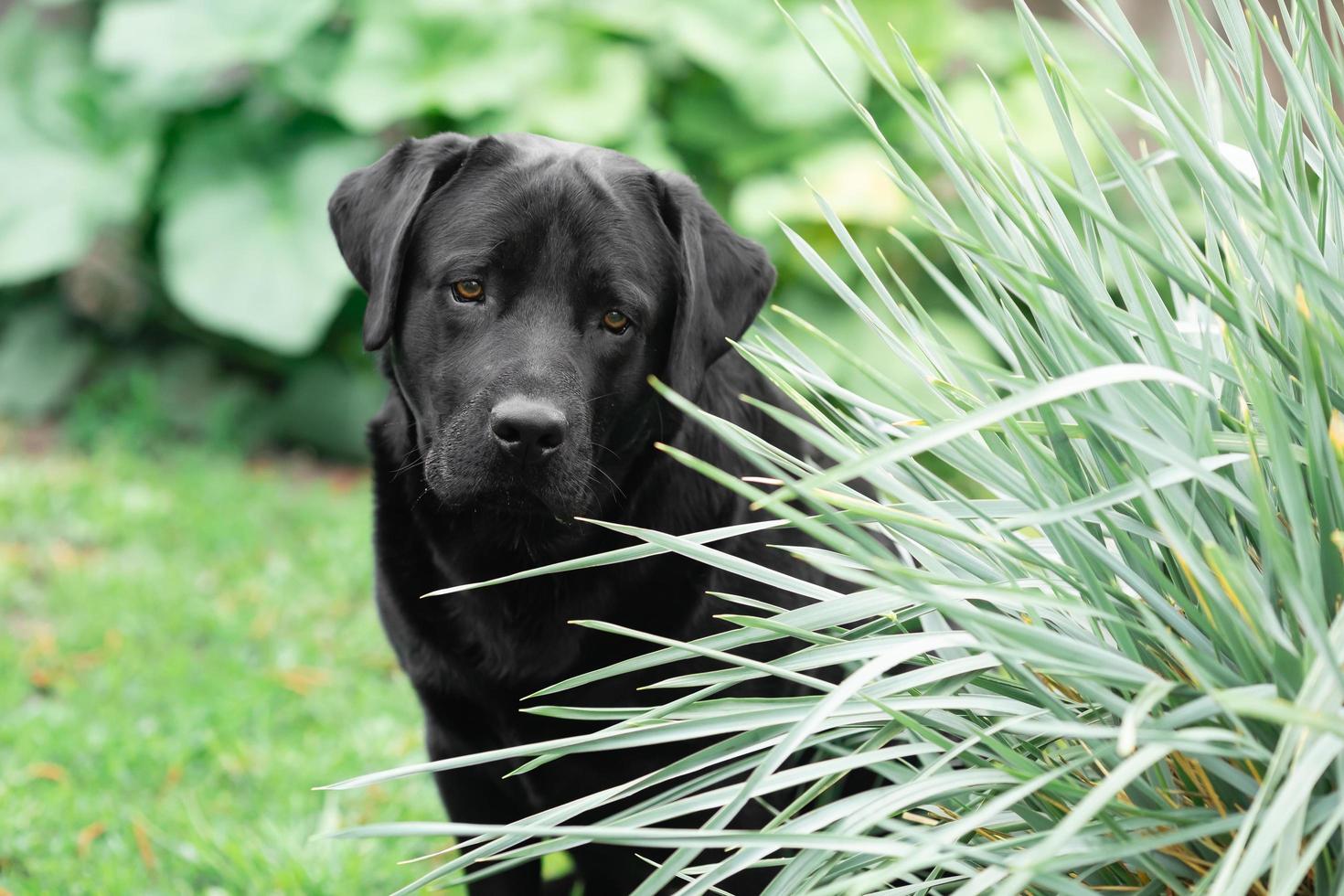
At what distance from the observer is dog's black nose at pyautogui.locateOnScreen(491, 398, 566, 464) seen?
184 cm

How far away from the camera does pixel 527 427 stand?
6.03 ft

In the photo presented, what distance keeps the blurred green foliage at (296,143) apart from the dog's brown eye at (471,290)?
2.59 meters

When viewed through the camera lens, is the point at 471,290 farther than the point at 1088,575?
Yes

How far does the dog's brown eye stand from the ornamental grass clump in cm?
60

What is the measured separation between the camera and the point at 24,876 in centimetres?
222

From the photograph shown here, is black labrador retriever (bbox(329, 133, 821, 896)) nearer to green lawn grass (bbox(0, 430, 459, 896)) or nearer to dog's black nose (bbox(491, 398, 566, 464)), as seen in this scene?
dog's black nose (bbox(491, 398, 566, 464))

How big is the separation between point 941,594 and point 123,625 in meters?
2.80

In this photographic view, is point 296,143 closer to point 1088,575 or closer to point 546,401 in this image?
point 546,401

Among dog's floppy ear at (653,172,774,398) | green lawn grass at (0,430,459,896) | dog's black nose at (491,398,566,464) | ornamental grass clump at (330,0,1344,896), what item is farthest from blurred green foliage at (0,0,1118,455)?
ornamental grass clump at (330,0,1344,896)

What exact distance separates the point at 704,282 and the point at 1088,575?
3.20ft

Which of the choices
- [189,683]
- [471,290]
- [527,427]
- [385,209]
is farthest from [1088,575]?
[189,683]

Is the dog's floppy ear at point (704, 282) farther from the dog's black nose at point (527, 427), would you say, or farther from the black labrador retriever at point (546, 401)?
the dog's black nose at point (527, 427)

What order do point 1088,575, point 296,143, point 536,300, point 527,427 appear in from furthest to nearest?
point 296,143 < point 536,300 < point 527,427 < point 1088,575

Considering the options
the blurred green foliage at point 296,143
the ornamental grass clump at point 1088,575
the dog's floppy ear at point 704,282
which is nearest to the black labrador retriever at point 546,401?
the dog's floppy ear at point 704,282
